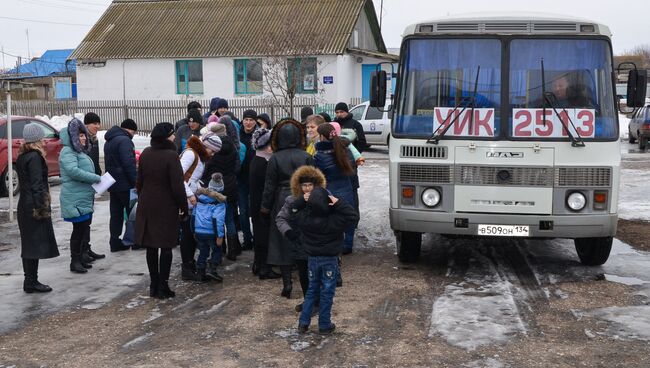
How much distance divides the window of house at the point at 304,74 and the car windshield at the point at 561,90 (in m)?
26.2

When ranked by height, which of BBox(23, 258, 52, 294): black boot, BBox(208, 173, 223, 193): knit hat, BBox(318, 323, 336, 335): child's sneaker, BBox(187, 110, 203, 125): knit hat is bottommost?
BBox(318, 323, 336, 335): child's sneaker

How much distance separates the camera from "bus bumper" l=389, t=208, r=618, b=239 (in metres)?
8.53

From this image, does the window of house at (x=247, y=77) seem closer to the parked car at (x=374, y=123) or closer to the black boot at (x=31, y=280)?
the parked car at (x=374, y=123)

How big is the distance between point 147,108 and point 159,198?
2779cm

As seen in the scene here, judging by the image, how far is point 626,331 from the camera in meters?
6.79

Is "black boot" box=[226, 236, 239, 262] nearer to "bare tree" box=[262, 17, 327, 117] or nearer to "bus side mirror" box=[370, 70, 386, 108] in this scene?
"bus side mirror" box=[370, 70, 386, 108]

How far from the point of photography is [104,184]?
371 inches

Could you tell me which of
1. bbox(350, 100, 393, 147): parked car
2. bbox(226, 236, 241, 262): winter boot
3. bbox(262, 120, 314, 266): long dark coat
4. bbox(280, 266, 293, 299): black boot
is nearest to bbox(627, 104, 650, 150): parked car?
bbox(350, 100, 393, 147): parked car

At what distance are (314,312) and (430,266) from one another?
257cm

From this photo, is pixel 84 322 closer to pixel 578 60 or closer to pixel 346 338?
pixel 346 338

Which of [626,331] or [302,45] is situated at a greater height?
[302,45]

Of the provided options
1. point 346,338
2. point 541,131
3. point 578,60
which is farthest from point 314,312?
point 578,60

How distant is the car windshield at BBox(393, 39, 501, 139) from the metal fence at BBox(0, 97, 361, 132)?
24.0 m

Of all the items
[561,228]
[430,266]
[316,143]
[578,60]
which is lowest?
[430,266]
